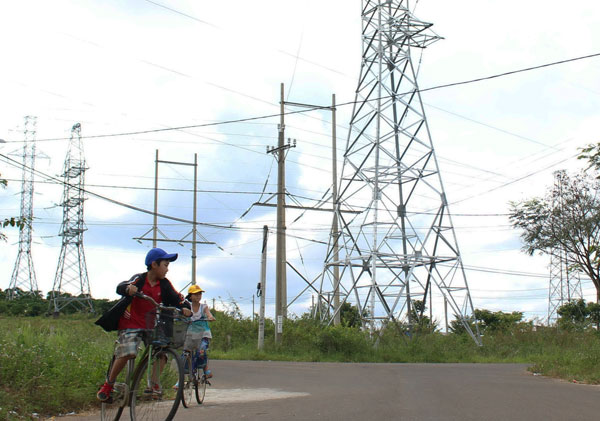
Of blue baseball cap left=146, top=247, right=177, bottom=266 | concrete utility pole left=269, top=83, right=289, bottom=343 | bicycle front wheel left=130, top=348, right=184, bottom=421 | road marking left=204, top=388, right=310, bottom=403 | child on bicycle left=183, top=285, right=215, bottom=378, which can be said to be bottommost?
road marking left=204, top=388, right=310, bottom=403

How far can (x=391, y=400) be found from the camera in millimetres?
9742

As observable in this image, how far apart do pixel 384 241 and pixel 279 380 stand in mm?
12496

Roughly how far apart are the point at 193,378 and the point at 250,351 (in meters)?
18.9

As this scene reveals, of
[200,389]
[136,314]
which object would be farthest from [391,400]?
[136,314]

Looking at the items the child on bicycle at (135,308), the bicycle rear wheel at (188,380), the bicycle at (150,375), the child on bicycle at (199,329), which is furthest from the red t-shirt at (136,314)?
the child on bicycle at (199,329)

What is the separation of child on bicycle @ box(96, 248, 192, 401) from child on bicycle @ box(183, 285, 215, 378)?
3.21m

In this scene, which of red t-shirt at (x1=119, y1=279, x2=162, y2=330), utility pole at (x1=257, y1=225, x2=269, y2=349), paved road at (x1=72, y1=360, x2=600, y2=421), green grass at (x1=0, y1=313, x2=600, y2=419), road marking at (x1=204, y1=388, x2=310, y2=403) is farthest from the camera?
utility pole at (x1=257, y1=225, x2=269, y2=349)

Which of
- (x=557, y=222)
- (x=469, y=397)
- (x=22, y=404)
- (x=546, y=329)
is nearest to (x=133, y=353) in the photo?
(x=22, y=404)

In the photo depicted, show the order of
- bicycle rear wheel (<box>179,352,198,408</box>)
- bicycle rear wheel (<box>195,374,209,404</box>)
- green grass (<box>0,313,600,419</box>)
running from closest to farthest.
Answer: green grass (<box>0,313,600,419</box>) → bicycle rear wheel (<box>179,352,198,408</box>) → bicycle rear wheel (<box>195,374,209,404</box>)

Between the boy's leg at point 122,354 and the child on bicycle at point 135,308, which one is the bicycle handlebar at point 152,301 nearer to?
the child on bicycle at point 135,308

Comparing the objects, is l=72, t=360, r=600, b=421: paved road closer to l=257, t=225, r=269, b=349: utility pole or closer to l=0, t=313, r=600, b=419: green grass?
l=0, t=313, r=600, b=419: green grass

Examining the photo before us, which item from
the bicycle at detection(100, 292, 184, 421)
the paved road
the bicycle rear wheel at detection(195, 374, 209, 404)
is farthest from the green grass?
the bicycle at detection(100, 292, 184, 421)

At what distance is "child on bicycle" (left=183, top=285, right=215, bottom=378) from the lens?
32.8 ft

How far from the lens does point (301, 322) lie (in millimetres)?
30516
